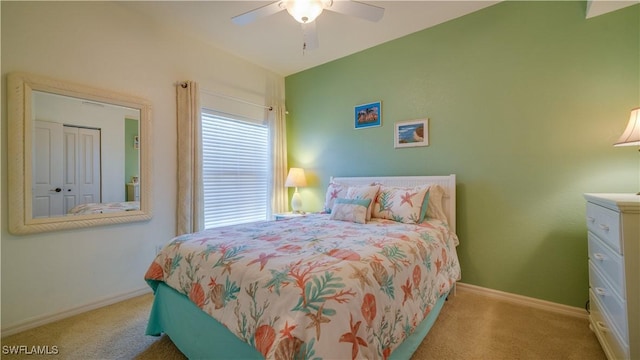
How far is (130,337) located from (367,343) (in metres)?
1.80

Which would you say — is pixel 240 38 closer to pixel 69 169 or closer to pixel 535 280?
pixel 69 169

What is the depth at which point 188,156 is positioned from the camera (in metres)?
2.83

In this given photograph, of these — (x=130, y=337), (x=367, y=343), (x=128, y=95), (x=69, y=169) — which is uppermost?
(x=128, y=95)

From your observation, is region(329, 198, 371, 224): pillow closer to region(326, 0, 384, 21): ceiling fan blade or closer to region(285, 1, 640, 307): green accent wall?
region(285, 1, 640, 307): green accent wall

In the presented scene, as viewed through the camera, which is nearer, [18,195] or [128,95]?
[18,195]

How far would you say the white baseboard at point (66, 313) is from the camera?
189cm

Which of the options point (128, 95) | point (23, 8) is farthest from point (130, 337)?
point (23, 8)

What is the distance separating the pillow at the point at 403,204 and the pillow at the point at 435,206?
0.08 m

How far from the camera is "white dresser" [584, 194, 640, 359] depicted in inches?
48.0

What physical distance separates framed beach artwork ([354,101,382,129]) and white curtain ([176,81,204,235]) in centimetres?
190

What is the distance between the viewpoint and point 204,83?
3076mm

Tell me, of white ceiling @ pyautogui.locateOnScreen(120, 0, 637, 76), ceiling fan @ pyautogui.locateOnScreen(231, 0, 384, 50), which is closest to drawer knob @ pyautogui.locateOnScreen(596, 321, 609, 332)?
white ceiling @ pyautogui.locateOnScreen(120, 0, 637, 76)

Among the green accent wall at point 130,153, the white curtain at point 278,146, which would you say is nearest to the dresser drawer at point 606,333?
the white curtain at point 278,146

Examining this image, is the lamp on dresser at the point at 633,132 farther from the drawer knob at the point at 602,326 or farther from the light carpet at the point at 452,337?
the light carpet at the point at 452,337
